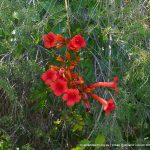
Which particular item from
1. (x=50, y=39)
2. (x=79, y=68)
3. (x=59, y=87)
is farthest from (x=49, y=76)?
(x=79, y=68)

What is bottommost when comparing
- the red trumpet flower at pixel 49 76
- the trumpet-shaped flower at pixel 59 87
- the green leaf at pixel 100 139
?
the green leaf at pixel 100 139

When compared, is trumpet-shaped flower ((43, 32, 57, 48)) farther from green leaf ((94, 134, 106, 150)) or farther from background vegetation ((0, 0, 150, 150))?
green leaf ((94, 134, 106, 150))

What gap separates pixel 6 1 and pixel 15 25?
22cm

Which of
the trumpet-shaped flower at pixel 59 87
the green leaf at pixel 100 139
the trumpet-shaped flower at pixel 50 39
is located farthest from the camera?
the green leaf at pixel 100 139

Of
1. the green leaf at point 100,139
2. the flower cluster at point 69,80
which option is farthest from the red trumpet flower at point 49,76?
the green leaf at point 100,139

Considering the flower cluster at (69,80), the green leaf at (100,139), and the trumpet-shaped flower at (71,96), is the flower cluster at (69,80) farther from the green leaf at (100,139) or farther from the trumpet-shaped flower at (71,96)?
the green leaf at (100,139)

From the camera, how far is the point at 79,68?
2.44m

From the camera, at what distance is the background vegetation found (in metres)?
2.25

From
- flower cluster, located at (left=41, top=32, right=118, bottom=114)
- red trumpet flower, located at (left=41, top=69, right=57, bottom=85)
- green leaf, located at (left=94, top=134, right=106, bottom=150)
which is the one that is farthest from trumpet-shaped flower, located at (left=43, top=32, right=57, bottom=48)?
green leaf, located at (left=94, top=134, right=106, bottom=150)

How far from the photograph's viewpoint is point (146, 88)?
2.29 meters

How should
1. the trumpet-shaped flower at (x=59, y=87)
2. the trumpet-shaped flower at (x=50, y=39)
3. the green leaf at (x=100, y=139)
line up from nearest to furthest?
the trumpet-shaped flower at (x=59, y=87)
the trumpet-shaped flower at (x=50, y=39)
the green leaf at (x=100, y=139)

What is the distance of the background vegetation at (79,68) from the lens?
7.39ft

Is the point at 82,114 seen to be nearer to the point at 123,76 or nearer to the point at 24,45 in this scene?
the point at 123,76

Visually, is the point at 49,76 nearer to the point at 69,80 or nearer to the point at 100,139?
the point at 69,80
